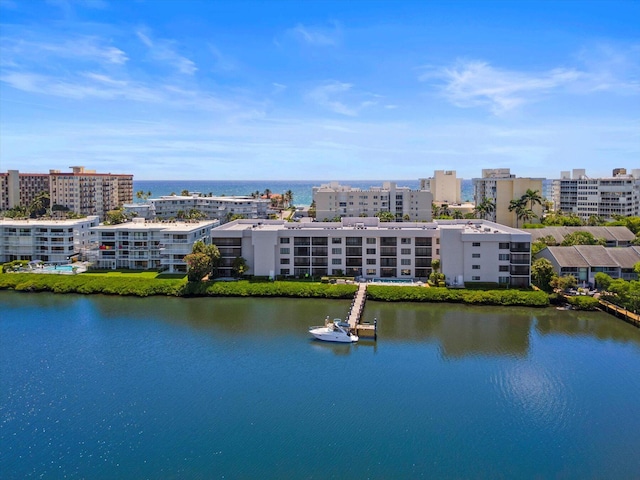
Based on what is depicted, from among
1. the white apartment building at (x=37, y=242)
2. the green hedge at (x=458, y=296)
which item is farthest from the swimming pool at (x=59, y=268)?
the green hedge at (x=458, y=296)

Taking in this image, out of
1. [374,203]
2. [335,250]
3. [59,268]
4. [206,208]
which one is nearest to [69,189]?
[206,208]

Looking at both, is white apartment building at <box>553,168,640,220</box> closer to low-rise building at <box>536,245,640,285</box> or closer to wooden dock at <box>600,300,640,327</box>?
low-rise building at <box>536,245,640,285</box>

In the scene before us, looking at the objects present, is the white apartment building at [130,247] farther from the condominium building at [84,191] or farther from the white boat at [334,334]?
the condominium building at [84,191]

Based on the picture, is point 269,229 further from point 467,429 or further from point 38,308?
point 467,429

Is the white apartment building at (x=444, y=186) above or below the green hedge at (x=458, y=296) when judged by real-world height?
above

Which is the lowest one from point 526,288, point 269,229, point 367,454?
point 367,454

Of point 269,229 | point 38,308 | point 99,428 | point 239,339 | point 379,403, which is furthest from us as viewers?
point 269,229

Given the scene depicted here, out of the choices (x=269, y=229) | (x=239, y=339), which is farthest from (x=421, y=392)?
(x=269, y=229)
